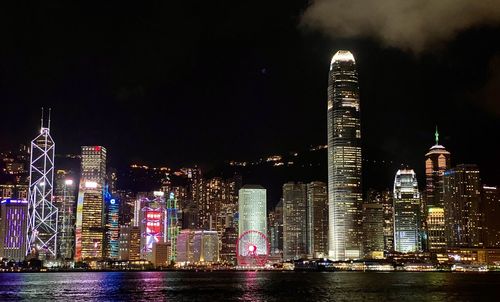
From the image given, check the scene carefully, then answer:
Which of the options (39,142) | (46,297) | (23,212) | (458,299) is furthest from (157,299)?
(23,212)

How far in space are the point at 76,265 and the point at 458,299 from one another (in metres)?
146

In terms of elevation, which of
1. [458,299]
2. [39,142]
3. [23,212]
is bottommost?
[458,299]

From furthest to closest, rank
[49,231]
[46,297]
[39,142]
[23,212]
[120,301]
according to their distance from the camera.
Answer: [23,212]
[49,231]
[39,142]
[46,297]
[120,301]

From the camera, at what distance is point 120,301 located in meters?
69.2

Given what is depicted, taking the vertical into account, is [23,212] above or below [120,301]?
above

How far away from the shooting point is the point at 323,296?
3054 inches

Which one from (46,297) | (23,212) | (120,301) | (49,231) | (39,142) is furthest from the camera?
(23,212)

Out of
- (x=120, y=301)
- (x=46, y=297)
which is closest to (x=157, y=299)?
(x=120, y=301)

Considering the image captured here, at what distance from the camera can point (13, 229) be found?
191m

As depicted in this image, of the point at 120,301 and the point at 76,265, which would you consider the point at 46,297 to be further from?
the point at 76,265

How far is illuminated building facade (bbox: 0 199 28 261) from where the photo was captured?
189000 mm

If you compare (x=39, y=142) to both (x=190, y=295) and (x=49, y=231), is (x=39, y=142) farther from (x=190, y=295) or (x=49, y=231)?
(x=190, y=295)

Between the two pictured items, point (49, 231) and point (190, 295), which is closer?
point (190, 295)

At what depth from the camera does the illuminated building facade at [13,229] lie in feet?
620
